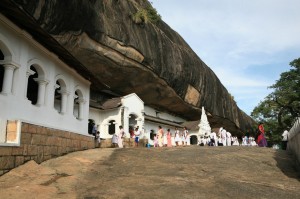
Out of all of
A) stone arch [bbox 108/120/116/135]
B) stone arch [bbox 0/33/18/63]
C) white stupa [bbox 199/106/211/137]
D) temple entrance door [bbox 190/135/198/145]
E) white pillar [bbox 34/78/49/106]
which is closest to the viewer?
stone arch [bbox 0/33/18/63]

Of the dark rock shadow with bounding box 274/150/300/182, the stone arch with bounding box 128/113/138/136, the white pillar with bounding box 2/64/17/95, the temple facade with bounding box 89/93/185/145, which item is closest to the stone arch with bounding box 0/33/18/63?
the white pillar with bounding box 2/64/17/95

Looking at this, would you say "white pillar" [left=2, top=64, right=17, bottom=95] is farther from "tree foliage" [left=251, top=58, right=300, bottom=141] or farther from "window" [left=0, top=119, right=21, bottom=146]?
"tree foliage" [left=251, top=58, right=300, bottom=141]

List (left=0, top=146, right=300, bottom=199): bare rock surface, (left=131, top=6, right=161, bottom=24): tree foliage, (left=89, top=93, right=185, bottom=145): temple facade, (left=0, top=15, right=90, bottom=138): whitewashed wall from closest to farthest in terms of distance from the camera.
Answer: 1. (left=0, top=146, right=300, bottom=199): bare rock surface
2. (left=0, top=15, right=90, bottom=138): whitewashed wall
3. (left=131, top=6, right=161, bottom=24): tree foliage
4. (left=89, top=93, right=185, bottom=145): temple facade

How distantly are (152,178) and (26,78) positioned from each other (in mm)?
5226

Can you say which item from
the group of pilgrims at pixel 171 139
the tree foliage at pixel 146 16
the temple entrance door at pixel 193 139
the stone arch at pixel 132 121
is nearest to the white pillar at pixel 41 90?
the group of pilgrims at pixel 171 139

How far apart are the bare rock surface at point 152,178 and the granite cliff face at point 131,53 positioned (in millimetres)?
4318

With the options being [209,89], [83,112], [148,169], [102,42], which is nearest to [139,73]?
[102,42]

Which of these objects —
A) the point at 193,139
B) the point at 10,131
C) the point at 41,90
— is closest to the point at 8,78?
the point at 10,131

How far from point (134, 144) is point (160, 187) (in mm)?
13103

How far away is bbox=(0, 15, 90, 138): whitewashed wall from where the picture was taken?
8.72 meters

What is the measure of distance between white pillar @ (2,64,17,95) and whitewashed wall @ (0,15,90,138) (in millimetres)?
120

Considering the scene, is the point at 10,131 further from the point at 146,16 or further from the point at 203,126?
the point at 203,126

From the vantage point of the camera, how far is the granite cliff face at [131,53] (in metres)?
15.0

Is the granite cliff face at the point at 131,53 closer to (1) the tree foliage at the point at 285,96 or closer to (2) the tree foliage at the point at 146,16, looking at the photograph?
(2) the tree foliage at the point at 146,16
